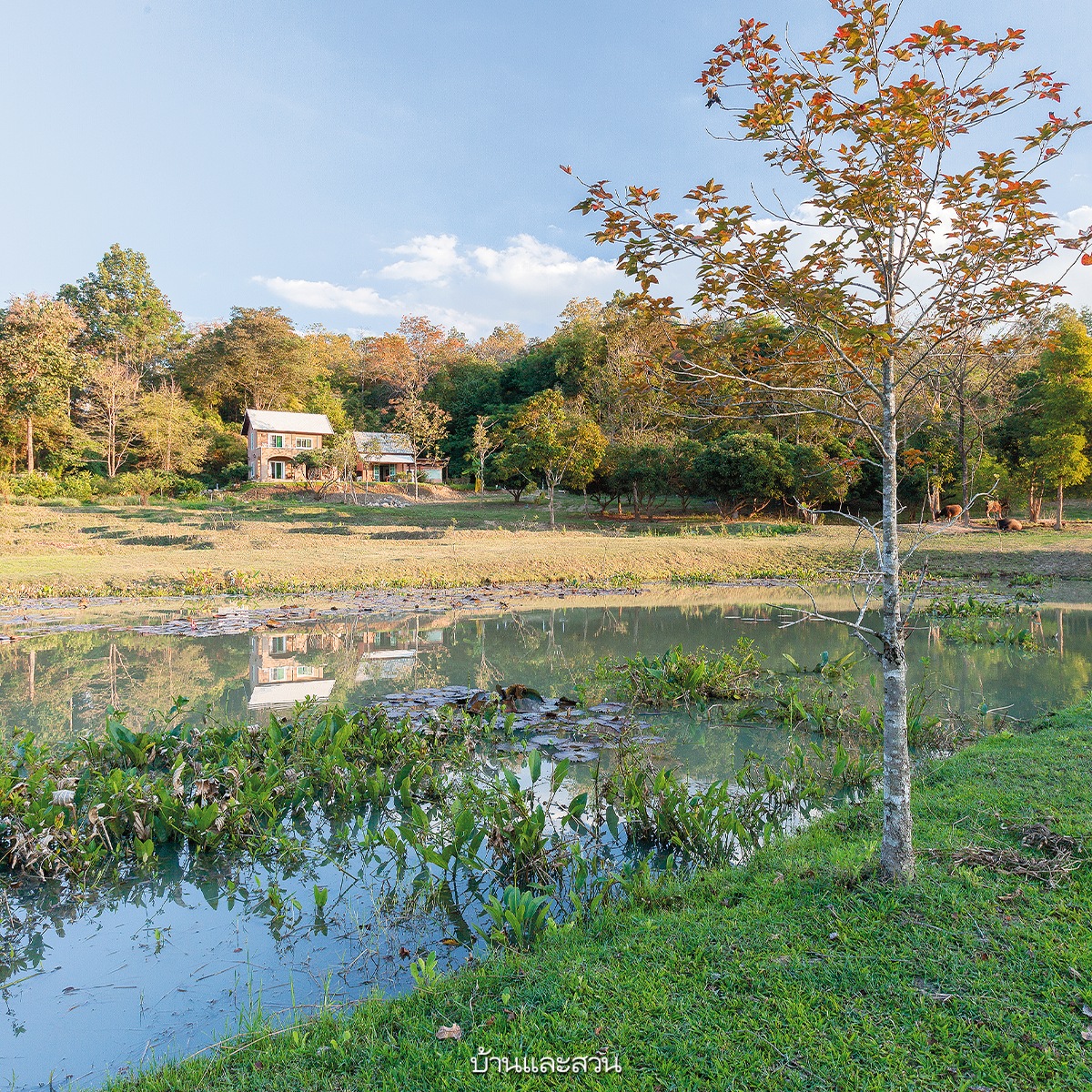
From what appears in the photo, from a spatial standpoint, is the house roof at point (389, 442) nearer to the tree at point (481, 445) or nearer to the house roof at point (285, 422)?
the house roof at point (285, 422)

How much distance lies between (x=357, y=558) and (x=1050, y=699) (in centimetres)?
1705

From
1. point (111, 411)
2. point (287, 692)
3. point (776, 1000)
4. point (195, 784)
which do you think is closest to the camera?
point (776, 1000)

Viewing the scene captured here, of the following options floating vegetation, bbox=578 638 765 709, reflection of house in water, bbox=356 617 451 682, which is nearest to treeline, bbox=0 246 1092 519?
floating vegetation, bbox=578 638 765 709

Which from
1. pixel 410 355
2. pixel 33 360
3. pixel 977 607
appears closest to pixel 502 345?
pixel 410 355

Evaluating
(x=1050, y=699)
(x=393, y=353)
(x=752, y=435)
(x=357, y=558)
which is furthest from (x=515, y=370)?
(x=1050, y=699)

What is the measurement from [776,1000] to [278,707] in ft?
22.6

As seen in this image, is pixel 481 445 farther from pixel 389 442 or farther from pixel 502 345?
pixel 502 345

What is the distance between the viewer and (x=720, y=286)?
412 centimetres

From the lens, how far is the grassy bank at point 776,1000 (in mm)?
2627

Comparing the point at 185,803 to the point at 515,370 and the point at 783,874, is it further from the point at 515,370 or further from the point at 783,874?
the point at 515,370

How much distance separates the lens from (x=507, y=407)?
171 feet

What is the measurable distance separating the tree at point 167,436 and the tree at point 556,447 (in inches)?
892

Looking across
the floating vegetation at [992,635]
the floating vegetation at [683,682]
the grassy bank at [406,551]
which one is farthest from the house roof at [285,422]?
the floating vegetation at [683,682]

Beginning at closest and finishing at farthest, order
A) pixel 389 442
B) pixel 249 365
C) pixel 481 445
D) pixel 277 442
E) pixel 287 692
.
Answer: pixel 287 692, pixel 481 445, pixel 277 442, pixel 389 442, pixel 249 365
